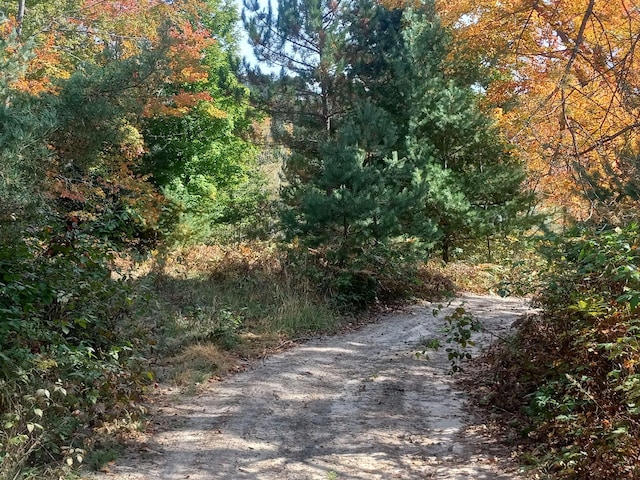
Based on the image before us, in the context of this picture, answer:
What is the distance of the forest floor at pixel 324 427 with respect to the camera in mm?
4270

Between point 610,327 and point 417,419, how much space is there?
1.98 metres

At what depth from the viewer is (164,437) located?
4.85m

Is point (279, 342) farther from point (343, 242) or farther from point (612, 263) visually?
point (612, 263)

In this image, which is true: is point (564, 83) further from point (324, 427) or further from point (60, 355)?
point (60, 355)

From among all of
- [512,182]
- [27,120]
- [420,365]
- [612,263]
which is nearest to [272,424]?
[420,365]

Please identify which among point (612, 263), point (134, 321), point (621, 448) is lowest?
point (621, 448)

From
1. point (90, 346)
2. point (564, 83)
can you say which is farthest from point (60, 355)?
point (564, 83)

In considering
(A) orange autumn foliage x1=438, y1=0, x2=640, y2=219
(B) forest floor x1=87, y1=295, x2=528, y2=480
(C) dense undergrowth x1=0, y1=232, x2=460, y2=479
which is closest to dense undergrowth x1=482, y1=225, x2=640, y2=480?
(B) forest floor x1=87, y1=295, x2=528, y2=480

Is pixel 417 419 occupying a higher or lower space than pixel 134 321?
lower

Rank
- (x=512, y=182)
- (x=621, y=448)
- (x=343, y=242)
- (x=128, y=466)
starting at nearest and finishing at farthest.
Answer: (x=621, y=448) < (x=128, y=466) < (x=343, y=242) < (x=512, y=182)

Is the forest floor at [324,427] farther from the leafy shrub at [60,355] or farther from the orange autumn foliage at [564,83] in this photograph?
the orange autumn foliage at [564,83]

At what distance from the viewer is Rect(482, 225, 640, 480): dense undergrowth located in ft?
12.6

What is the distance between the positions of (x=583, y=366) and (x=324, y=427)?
2315 millimetres

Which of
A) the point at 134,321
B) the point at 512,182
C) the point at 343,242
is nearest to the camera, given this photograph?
the point at 134,321
